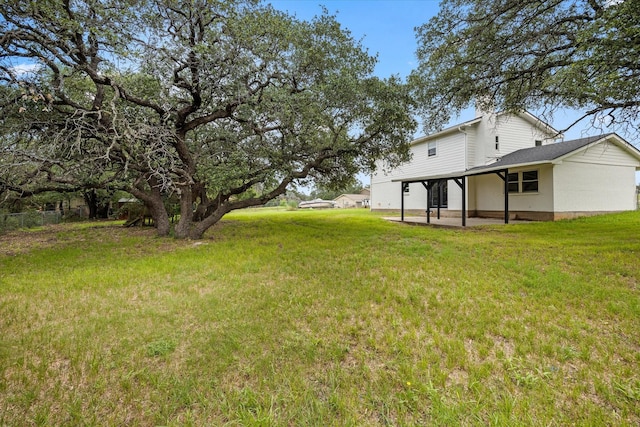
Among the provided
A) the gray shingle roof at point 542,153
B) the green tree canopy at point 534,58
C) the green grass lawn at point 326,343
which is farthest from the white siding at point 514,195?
the green grass lawn at point 326,343

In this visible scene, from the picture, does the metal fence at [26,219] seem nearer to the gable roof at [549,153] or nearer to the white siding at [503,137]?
the gable roof at [549,153]

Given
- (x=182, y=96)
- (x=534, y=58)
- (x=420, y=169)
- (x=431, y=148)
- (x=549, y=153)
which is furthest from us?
(x=420, y=169)

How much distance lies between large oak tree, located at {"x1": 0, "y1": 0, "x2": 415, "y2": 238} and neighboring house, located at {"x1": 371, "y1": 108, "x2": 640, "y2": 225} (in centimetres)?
652

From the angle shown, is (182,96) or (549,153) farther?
(549,153)

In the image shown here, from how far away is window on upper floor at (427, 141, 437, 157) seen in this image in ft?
57.0

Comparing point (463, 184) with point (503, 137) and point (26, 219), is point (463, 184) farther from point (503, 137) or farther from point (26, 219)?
point (26, 219)

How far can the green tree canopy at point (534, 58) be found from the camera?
5316 mm

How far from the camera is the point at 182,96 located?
878 centimetres

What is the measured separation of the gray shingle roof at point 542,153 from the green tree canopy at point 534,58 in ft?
14.9

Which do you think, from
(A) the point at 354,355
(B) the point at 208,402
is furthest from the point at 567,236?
(B) the point at 208,402

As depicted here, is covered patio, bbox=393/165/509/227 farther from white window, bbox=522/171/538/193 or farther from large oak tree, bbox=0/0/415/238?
large oak tree, bbox=0/0/415/238

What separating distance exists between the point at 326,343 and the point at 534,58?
32.3 ft

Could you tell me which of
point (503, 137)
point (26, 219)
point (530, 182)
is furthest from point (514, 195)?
point (26, 219)

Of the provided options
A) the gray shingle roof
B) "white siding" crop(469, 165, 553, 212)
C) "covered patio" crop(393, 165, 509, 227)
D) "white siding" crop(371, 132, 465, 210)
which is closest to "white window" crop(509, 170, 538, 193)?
"white siding" crop(469, 165, 553, 212)
